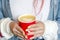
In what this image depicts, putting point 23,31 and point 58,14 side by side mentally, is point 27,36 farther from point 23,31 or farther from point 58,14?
point 58,14

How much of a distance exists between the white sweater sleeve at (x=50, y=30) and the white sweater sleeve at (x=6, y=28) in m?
0.20

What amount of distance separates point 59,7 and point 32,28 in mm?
267

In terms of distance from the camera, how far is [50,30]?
1057 mm

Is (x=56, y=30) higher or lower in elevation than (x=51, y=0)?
lower

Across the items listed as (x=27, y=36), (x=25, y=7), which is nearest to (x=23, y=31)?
(x=27, y=36)

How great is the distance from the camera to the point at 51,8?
1.12 metres

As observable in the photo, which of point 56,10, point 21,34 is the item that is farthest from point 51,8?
point 21,34

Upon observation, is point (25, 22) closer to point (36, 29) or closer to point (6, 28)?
point (36, 29)

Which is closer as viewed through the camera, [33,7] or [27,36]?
[27,36]

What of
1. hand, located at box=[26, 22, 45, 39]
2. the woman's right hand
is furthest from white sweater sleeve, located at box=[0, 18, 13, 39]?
hand, located at box=[26, 22, 45, 39]

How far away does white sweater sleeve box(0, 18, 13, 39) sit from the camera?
107 centimetres

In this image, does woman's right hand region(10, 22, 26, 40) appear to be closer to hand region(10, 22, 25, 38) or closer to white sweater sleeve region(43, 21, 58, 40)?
hand region(10, 22, 25, 38)

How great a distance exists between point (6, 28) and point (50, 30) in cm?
24

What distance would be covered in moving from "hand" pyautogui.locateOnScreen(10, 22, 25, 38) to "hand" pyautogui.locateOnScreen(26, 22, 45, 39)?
0.13 feet
